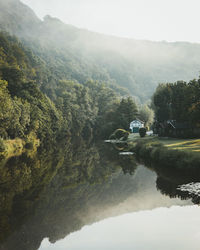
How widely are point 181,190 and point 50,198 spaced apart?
11.4 metres

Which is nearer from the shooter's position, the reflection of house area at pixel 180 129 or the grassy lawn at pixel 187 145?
the grassy lawn at pixel 187 145

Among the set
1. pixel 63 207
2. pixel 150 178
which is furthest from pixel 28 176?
pixel 150 178

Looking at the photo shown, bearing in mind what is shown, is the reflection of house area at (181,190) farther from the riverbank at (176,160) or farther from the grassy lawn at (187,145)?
the grassy lawn at (187,145)

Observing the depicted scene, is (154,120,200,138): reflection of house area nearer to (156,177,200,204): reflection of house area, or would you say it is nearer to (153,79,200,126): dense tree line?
(153,79,200,126): dense tree line

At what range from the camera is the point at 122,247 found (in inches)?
524

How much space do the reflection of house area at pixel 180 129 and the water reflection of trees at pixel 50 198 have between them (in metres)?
29.6

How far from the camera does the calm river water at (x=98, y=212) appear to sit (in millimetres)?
14000

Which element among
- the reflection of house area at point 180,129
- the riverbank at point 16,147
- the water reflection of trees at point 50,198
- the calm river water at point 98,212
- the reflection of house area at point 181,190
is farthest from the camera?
the reflection of house area at point 180,129

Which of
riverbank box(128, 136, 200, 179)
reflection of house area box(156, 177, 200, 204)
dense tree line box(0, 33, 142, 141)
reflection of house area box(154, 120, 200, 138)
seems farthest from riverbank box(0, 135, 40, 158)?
reflection of house area box(154, 120, 200, 138)

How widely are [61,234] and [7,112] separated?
137 ft

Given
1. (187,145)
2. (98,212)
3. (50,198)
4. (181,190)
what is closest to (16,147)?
(187,145)

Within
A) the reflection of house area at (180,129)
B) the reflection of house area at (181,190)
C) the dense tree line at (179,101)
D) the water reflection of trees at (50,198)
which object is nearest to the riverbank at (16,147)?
the water reflection of trees at (50,198)

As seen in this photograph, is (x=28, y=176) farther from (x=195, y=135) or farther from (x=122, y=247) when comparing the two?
(x=195, y=135)

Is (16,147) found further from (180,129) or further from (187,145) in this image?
(180,129)
